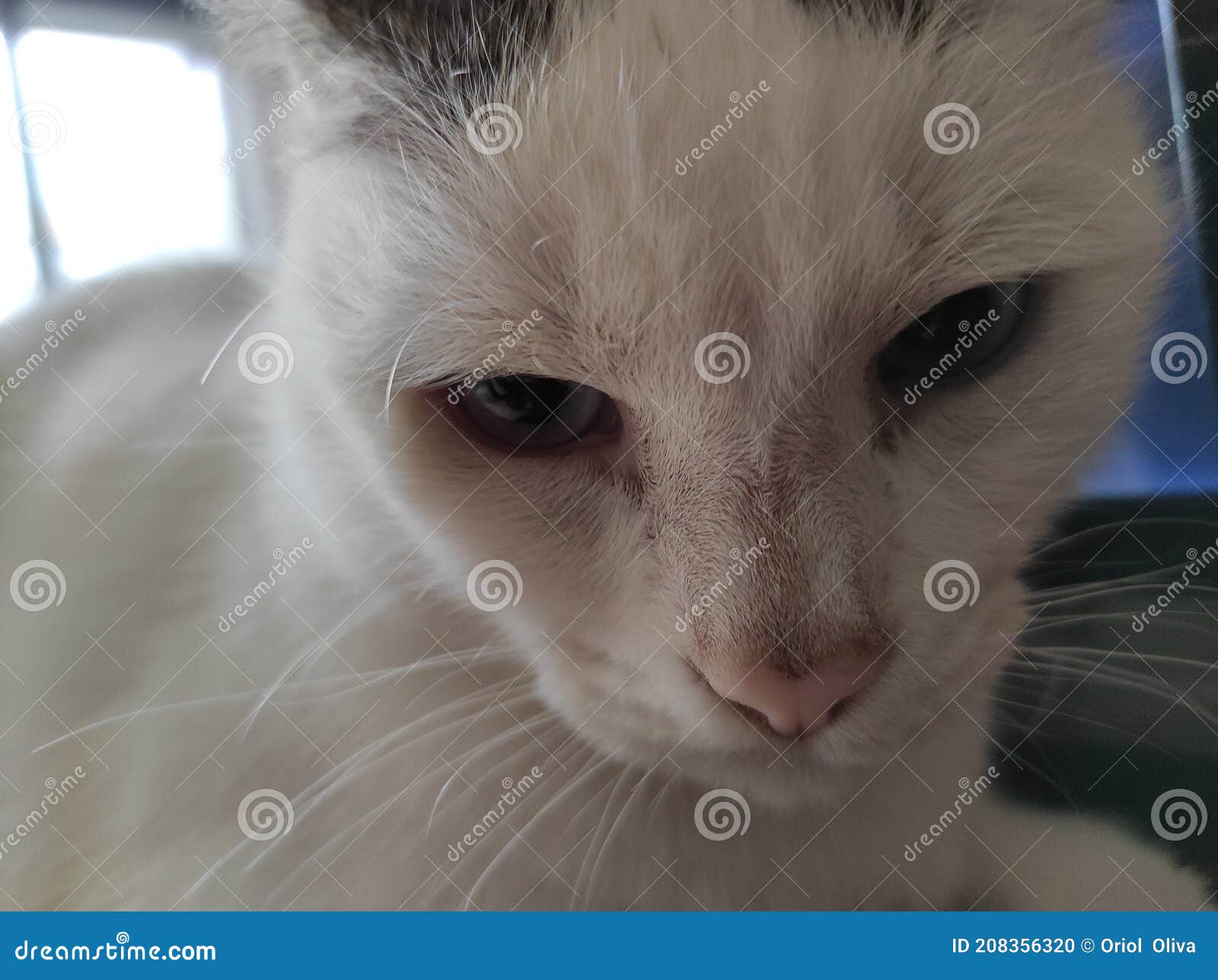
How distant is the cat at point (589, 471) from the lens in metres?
0.56

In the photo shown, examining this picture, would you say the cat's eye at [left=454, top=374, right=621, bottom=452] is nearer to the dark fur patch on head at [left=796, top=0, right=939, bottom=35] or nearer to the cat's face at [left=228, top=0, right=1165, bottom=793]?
the cat's face at [left=228, top=0, right=1165, bottom=793]

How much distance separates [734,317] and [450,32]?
0.25m

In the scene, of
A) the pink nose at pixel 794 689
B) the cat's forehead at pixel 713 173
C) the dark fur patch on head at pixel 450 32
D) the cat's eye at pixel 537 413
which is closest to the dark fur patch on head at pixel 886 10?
the cat's forehead at pixel 713 173

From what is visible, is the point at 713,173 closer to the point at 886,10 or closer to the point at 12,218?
the point at 886,10

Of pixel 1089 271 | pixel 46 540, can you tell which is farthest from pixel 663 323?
pixel 46 540

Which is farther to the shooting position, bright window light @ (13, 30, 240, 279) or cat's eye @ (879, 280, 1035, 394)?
bright window light @ (13, 30, 240, 279)

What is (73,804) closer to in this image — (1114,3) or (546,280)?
(546,280)

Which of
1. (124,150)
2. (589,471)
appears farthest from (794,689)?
(124,150)

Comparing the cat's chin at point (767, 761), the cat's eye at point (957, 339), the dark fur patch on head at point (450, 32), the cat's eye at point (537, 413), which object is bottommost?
the cat's chin at point (767, 761)

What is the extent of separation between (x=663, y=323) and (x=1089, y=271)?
32cm

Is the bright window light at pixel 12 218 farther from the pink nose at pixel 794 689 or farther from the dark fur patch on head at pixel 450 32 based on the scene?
the pink nose at pixel 794 689

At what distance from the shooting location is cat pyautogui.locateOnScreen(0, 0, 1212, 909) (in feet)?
1.85

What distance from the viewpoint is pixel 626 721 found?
0.59 m

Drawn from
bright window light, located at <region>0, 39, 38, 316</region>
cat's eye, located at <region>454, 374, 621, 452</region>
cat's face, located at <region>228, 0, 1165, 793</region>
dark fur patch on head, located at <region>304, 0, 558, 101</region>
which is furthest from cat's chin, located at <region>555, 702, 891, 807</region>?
bright window light, located at <region>0, 39, 38, 316</region>
